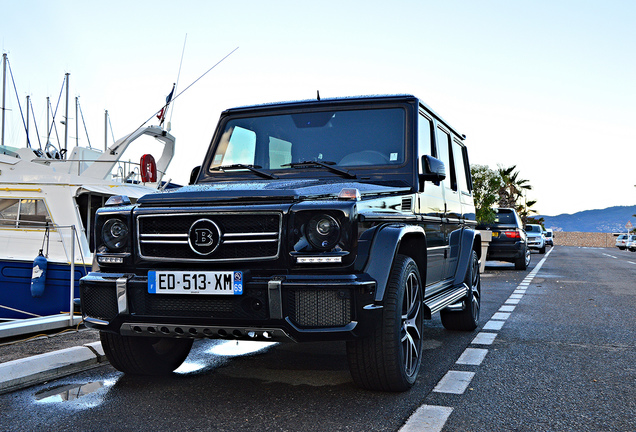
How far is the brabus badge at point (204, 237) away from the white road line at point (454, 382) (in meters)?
1.82

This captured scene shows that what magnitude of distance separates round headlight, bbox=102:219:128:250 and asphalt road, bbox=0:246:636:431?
0.99 m

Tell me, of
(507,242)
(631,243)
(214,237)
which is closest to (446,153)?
(214,237)

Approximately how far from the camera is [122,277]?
390 cm

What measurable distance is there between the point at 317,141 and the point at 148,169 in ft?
28.8

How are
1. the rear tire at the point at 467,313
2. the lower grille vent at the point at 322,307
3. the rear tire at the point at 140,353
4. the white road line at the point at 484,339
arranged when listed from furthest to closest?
the rear tire at the point at 467,313, the white road line at the point at 484,339, the rear tire at the point at 140,353, the lower grille vent at the point at 322,307

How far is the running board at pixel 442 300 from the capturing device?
473cm

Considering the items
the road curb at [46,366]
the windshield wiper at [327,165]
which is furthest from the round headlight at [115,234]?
the windshield wiper at [327,165]

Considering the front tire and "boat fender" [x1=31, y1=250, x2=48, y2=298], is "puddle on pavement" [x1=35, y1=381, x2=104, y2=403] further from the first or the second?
"boat fender" [x1=31, y1=250, x2=48, y2=298]

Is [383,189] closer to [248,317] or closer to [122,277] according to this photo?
[248,317]

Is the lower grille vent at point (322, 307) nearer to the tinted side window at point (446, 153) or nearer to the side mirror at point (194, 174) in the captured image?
the side mirror at point (194, 174)

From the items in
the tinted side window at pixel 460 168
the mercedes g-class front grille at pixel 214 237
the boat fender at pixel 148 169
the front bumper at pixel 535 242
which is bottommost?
the front bumper at pixel 535 242

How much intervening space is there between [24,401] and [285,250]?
6.44 feet

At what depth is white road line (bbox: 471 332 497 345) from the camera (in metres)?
6.30

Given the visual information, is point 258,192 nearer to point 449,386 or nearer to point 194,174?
point 194,174
